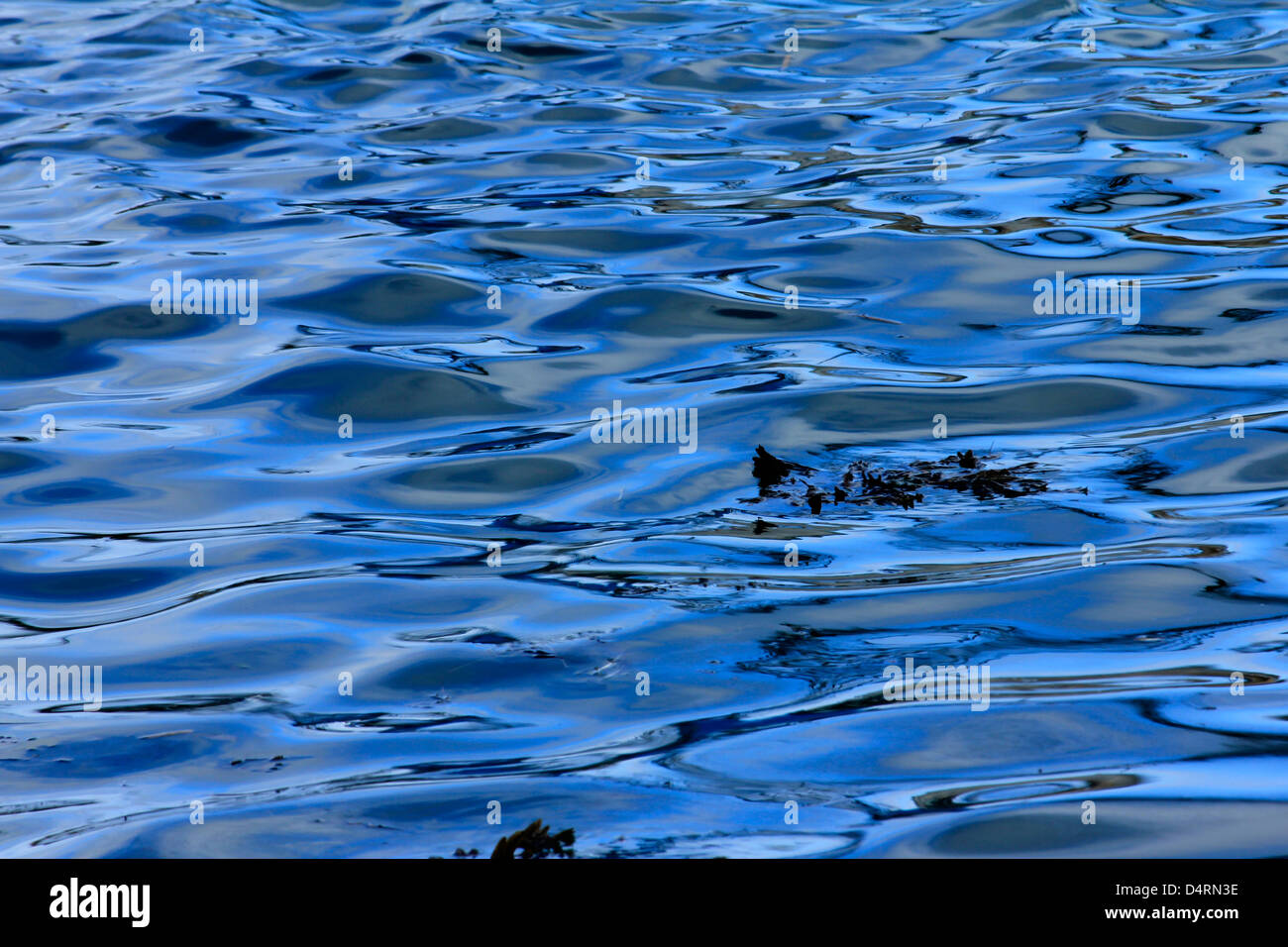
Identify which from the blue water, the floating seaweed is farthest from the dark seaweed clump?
the floating seaweed

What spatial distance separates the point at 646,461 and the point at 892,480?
41.6 inches

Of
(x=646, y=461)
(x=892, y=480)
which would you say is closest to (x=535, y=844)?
(x=892, y=480)

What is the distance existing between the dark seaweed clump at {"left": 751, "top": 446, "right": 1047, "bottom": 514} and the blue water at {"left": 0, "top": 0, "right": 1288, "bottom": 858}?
0.10 metres

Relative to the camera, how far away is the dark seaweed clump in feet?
17.8

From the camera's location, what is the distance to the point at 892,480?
5574mm

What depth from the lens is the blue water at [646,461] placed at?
11.9 ft

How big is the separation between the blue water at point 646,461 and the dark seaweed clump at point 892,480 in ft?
0.34

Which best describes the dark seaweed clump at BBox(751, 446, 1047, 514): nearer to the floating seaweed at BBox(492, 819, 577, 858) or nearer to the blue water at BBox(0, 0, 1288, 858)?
the blue water at BBox(0, 0, 1288, 858)

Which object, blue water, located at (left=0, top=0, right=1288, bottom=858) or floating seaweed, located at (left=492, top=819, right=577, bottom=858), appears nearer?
floating seaweed, located at (left=492, top=819, right=577, bottom=858)

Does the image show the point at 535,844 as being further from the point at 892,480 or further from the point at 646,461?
the point at 646,461

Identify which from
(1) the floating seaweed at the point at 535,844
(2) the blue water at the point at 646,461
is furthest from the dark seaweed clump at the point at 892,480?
(1) the floating seaweed at the point at 535,844

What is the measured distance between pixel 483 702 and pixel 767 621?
932mm

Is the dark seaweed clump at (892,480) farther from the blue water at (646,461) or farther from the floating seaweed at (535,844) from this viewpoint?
the floating seaweed at (535,844)
